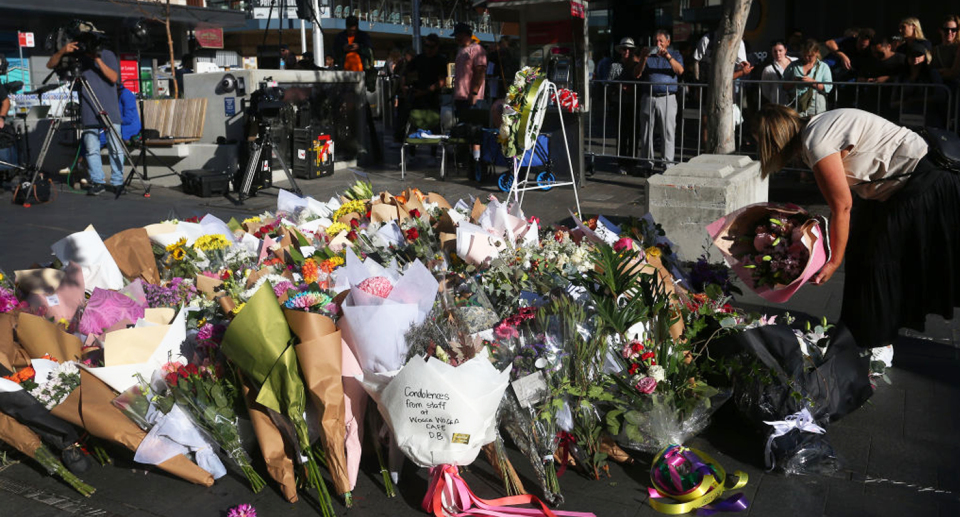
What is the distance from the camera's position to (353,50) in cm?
1405

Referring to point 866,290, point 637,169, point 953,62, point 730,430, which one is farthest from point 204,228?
point 953,62

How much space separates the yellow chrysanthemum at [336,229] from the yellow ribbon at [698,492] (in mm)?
2660

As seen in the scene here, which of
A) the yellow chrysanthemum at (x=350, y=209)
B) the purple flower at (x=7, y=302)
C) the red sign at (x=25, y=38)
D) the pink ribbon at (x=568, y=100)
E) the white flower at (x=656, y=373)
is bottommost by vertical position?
the white flower at (x=656, y=373)

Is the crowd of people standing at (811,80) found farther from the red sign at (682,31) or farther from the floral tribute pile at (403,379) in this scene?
the red sign at (682,31)

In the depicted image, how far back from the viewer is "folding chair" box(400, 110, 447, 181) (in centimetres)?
1123

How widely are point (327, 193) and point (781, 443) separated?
785 centimetres

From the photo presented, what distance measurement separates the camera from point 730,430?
4020 mm

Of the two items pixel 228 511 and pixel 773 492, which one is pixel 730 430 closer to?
pixel 773 492

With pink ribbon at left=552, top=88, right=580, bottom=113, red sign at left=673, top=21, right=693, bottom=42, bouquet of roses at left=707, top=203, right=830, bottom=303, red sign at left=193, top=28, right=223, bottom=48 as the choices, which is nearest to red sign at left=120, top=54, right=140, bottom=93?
red sign at left=193, top=28, right=223, bottom=48

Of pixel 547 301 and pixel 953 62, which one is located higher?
pixel 953 62

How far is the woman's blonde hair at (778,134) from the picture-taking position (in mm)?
4234

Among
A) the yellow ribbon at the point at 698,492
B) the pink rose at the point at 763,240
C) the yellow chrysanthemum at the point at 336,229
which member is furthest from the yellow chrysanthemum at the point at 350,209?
the yellow ribbon at the point at 698,492

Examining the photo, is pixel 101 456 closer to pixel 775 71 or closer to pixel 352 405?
pixel 352 405

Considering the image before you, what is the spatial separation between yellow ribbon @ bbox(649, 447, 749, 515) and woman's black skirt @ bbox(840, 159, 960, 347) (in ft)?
4.83
